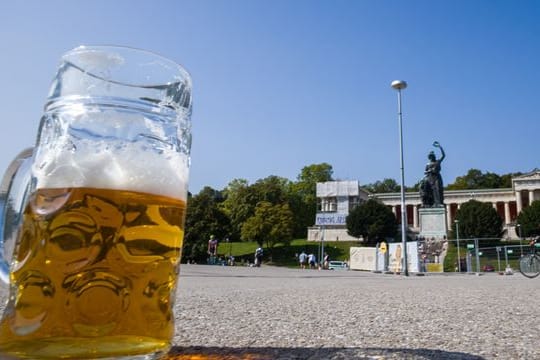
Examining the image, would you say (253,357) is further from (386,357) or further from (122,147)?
(122,147)

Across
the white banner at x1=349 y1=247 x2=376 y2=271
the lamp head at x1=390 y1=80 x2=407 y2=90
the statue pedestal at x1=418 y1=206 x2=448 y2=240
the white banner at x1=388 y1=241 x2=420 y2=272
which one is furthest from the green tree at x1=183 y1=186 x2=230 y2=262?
the lamp head at x1=390 y1=80 x2=407 y2=90

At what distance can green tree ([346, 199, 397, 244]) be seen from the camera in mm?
58031

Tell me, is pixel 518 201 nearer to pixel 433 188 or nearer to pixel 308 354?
pixel 433 188

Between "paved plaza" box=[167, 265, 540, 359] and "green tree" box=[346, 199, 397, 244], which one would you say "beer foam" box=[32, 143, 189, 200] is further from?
"green tree" box=[346, 199, 397, 244]

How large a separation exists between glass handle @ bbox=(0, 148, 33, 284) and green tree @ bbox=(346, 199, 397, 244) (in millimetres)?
58541

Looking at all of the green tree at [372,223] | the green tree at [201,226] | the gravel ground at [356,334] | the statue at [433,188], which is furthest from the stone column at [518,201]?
the gravel ground at [356,334]

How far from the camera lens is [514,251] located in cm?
2098

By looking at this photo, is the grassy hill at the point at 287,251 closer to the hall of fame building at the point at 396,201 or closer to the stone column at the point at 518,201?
the hall of fame building at the point at 396,201

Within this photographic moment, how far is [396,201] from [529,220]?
23.5m

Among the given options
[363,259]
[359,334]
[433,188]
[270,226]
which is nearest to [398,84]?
[433,188]

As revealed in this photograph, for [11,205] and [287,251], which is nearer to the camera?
→ [11,205]

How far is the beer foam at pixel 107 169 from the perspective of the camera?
41.9 inches

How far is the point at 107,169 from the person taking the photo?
108cm

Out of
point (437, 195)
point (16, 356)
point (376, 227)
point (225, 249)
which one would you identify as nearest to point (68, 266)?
point (16, 356)
